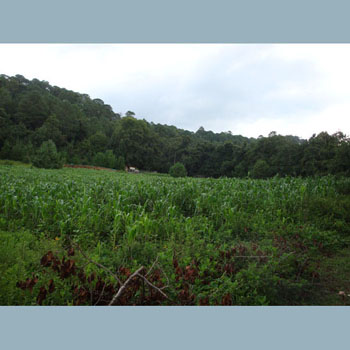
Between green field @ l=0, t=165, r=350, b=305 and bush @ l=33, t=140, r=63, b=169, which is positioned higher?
bush @ l=33, t=140, r=63, b=169

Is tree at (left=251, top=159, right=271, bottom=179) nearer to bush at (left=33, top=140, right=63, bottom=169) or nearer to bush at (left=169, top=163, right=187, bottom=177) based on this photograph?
bush at (left=169, top=163, right=187, bottom=177)

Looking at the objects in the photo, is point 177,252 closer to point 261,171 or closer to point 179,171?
point 261,171

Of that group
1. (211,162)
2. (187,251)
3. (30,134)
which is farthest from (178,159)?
(187,251)

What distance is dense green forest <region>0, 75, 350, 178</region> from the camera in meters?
15.3

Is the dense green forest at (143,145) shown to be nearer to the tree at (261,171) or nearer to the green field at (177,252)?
the tree at (261,171)

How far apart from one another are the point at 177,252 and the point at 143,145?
39747 millimetres

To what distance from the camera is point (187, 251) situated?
10.4 feet

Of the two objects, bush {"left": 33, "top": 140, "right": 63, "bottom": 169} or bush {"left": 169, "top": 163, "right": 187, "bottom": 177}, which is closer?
bush {"left": 33, "top": 140, "right": 63, "bottom": 169}

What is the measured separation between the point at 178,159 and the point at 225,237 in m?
29.0

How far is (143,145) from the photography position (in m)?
42.0

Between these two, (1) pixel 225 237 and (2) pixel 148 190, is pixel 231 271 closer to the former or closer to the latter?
(1) pixel 225 237

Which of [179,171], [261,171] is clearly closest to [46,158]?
[179,171]

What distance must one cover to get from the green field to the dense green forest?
546 centimetres

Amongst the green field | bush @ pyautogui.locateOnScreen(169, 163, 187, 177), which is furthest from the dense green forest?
the green field
